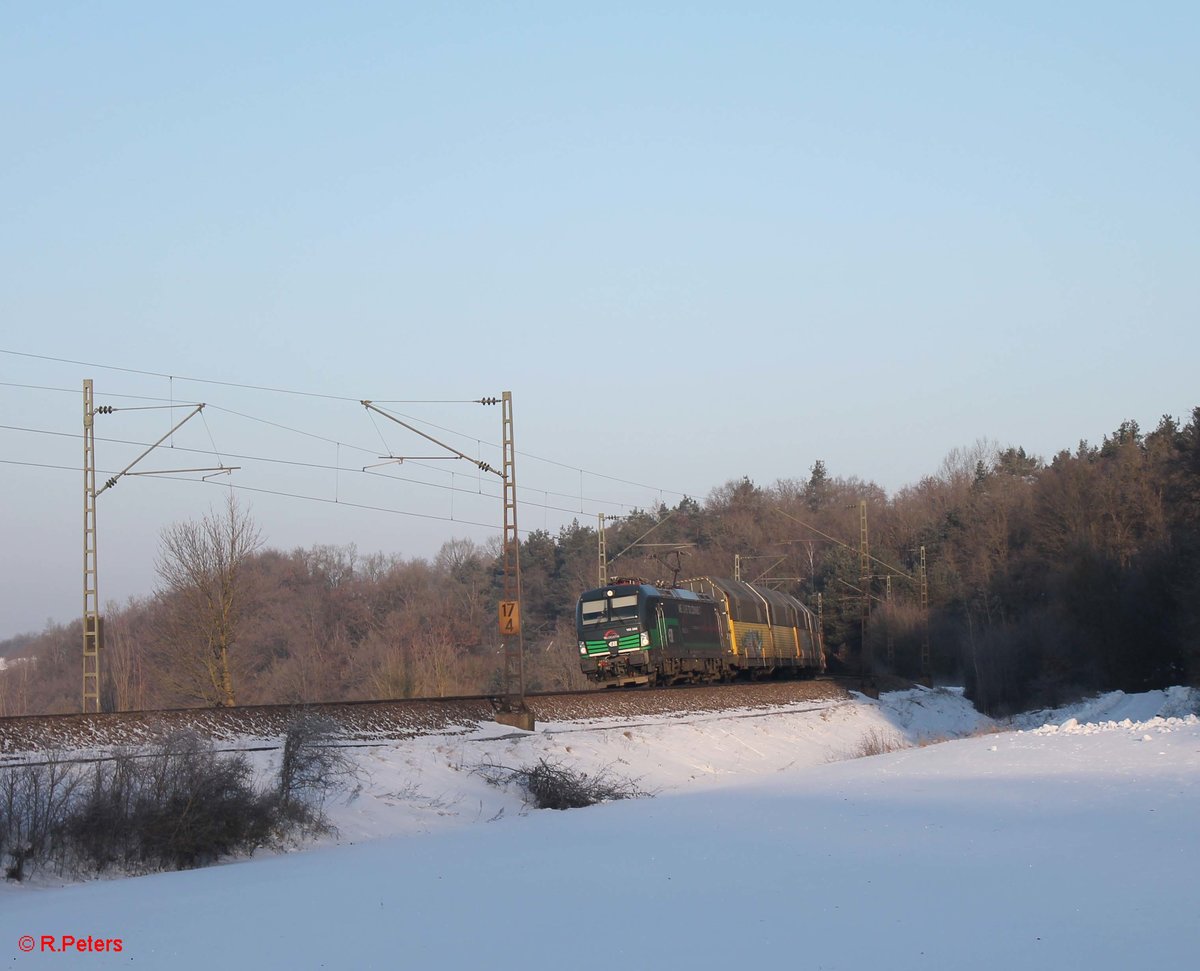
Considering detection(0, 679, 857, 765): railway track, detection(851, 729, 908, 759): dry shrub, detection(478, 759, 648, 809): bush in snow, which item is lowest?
detection(851, 729, 908, 759): dry shrub

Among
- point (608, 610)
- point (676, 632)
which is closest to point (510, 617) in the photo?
point (608, 610)

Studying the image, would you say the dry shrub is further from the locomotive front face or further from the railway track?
the locomotive front face

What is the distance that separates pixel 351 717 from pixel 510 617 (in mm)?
4479

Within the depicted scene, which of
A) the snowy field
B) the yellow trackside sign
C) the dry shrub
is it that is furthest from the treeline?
the snowy field

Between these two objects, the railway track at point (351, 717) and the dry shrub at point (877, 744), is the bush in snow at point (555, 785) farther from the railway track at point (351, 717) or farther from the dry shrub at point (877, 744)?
the dry shrub at point (877, 744)

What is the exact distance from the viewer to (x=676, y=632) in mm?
39469

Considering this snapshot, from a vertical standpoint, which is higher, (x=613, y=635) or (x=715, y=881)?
(x=613, y=635)

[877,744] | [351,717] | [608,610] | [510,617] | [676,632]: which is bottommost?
[877,744]

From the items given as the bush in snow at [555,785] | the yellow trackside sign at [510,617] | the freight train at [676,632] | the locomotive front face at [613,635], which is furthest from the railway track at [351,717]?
the locomotive front face at [613,635]

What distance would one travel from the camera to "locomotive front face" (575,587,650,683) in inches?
1492

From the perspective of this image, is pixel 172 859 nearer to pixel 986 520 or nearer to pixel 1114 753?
pixel 1114 753

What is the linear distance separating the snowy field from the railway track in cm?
111

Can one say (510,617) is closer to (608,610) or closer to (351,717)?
(351,717)

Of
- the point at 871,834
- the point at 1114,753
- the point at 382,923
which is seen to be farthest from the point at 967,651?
the point at 382,923
